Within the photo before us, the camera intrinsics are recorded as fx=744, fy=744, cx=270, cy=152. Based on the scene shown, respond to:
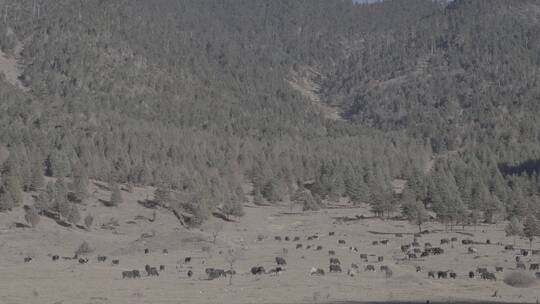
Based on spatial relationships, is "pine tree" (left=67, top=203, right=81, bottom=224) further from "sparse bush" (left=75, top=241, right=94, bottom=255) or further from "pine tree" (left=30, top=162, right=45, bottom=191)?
"sparse bush" (left=75, top=241, right=94, bottom=255)

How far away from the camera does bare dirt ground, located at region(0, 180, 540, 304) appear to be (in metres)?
50.0

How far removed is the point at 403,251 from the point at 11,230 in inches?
2021

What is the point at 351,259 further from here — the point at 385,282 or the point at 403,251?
the point at 385,282

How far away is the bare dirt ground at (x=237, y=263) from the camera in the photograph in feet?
164

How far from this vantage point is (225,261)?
7681 centimetres

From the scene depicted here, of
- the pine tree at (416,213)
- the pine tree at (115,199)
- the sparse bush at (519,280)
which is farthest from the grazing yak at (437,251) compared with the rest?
the pine tree at (115,199)

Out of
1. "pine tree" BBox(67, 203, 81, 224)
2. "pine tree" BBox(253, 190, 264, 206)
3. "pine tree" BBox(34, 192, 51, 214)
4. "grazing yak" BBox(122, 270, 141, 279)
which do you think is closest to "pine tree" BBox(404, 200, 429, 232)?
"pine tree" BBox(253, 190, 264, 206)

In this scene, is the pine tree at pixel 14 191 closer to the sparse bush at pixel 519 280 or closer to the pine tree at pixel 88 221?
the pine tree at pixel 88 221

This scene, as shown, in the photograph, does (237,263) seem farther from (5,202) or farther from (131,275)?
(5,202)

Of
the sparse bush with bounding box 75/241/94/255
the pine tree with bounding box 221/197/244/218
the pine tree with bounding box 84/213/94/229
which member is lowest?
the sparse bush with bounding box 75/241/94/255

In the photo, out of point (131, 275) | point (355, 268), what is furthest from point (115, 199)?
point (355, 268)

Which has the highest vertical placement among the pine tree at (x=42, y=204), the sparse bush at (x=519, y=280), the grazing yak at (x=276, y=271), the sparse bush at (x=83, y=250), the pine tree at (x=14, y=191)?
the pine tree at (x=14, y=191)

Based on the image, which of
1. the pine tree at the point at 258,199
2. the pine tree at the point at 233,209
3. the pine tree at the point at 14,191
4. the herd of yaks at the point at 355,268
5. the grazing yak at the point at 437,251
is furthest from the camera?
the pine tree at the point at 258,199

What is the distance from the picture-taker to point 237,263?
7462 centimetres
